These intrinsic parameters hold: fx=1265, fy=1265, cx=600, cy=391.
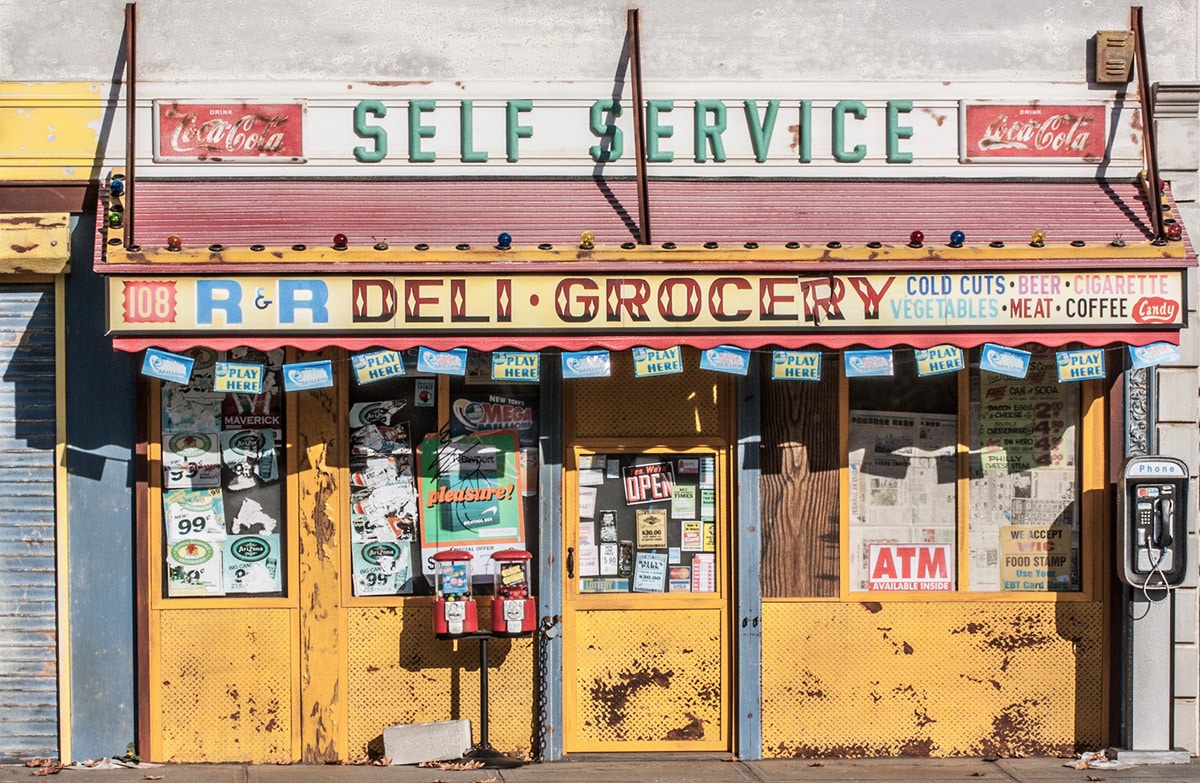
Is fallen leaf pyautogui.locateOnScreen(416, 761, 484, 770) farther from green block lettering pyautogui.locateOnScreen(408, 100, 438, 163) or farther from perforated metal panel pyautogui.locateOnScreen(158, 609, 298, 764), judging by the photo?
green block lettering pyautogui.locateOnScreen(408, 100, 438, 163)

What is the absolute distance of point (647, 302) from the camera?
7590 millimetres

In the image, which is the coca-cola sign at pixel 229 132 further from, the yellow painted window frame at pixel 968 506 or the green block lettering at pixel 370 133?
the yellow painted window frame at pixel 968 506

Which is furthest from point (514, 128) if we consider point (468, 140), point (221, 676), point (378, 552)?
point (221, 676)

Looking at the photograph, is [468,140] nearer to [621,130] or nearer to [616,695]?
[621,130]

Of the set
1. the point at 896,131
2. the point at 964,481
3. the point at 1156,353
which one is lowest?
the point at 964,481

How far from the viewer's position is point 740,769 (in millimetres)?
8156

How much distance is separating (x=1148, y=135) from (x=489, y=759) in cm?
587

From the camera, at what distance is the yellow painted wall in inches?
324

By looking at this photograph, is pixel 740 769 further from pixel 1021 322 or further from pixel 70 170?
pixel 70 170

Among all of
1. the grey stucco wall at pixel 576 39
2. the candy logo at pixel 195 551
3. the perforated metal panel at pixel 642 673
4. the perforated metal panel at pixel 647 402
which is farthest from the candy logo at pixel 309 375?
the perforated metal panel at pixel 642 673

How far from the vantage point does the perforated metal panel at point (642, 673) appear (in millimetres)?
8367

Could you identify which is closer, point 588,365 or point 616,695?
point 588,365

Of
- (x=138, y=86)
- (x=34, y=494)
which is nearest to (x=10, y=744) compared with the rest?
(x=34, y=494)

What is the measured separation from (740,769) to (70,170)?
19.1 ft
